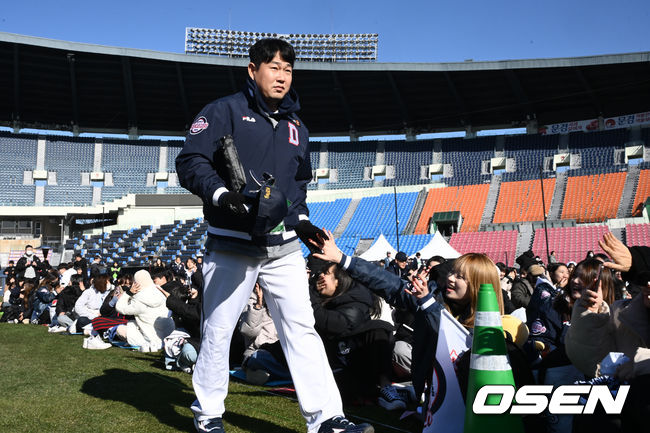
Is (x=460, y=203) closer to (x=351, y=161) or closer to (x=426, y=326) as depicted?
(x=351, y=161)

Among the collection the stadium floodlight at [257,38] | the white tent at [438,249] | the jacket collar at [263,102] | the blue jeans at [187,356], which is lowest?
the white tent at [438,249]

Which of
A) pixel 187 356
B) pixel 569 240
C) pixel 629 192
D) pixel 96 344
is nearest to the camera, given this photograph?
pixel 187 356

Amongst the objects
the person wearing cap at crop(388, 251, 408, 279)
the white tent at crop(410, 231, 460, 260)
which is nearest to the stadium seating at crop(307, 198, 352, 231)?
the white tent at crop(410, 231, 460, 260)

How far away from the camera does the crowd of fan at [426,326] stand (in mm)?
3248

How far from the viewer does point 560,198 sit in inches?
1387

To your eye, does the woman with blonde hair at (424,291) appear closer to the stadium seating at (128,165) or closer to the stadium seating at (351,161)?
the stadium seating at (351,161)

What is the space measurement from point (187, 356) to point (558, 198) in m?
32.8

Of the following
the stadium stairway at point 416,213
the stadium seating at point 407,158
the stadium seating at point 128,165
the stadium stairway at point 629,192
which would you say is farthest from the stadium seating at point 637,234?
the stadium seating at point 128,165

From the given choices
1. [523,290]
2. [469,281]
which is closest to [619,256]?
[469,281]

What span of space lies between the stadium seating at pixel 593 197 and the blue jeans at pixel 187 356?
3027cm

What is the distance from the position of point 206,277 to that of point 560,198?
114ft

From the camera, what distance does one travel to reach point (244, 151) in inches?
136

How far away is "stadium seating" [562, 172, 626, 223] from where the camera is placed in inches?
1288

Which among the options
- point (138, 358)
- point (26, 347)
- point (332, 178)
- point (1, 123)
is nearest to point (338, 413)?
point (138, 358)
